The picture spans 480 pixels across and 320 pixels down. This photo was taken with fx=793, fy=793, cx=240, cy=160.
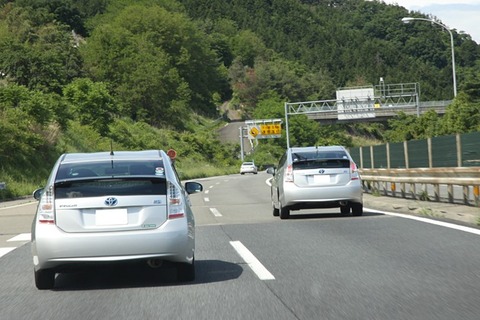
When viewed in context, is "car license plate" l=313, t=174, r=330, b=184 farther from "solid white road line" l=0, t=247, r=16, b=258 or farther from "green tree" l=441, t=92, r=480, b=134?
"green tree" l=441, t=92, r=480, b=134

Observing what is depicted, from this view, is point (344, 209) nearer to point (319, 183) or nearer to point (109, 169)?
point (319, 183)

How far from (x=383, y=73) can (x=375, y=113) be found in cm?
10039

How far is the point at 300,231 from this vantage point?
14.2m

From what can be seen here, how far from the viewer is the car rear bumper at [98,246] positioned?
26.5 ft

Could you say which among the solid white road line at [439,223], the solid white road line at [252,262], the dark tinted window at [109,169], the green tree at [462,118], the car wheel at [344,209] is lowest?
the solid white road line at [439,223]

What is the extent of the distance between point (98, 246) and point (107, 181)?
691 mm

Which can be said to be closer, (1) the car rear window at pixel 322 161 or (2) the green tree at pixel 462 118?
(1) the car rear window at pixel 322 161

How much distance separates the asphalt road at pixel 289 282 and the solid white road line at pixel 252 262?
2 cm

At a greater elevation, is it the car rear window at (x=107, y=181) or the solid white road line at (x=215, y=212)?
the car rear window at (x=107, y=181)

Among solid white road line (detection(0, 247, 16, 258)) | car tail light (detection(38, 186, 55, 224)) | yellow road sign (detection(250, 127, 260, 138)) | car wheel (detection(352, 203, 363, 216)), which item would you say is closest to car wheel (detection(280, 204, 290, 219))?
car wheel (detection(352, 203, 363, 216))

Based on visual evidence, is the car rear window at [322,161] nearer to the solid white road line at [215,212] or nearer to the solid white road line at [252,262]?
the solid white road line at [215,212]

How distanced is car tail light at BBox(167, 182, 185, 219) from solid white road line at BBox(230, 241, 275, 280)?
4.11ft

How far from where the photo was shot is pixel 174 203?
8.38m

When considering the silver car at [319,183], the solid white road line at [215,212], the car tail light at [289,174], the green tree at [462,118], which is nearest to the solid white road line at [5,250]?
the silver car at [319,183]
